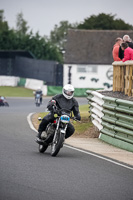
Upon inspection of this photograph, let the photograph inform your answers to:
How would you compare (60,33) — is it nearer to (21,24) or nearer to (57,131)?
(21,24)

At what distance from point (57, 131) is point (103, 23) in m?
85.4

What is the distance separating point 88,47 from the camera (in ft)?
241

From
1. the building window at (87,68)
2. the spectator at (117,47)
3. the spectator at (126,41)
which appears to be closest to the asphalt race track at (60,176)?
the spectator at (126,41)

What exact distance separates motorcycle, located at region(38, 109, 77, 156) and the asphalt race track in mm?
249

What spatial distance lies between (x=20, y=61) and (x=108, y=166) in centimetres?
5873

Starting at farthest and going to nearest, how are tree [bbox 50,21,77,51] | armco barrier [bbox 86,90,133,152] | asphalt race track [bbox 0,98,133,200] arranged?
tree [bbox 50,21,77,51] < armco barrier [bbox 86,90,133,152] < asphalt race track [bbox 0,98,133,200]

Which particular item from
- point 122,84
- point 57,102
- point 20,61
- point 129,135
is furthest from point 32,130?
point 20,61

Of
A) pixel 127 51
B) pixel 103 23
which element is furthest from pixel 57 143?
pixel 103 23

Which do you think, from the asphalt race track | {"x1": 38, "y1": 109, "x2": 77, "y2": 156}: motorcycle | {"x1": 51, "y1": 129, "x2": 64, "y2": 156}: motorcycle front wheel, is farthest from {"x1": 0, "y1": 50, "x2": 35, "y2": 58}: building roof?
{"x1": 51, "y1": 129, "x2": 64, "y2": 156}: motorcycle front wheel

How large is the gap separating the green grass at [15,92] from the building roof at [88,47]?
11.9m

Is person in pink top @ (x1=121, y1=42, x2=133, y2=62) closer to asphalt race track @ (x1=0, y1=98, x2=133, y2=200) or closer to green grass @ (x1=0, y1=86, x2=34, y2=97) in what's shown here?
asphalt race track @ (x1=0, y1=98, x2=133, y2=200)

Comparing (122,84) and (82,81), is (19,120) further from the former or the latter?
(82,81)

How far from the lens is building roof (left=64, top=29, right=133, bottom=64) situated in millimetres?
73125

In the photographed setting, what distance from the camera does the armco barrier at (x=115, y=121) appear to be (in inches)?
576
